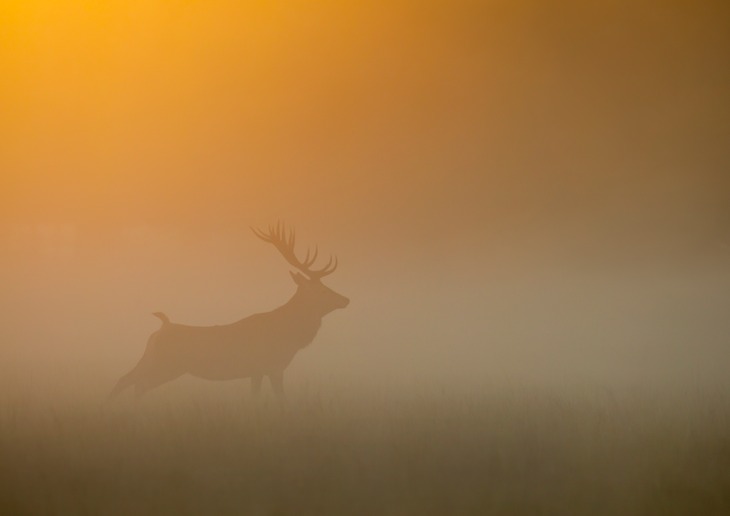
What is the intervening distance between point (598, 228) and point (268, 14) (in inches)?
56.3

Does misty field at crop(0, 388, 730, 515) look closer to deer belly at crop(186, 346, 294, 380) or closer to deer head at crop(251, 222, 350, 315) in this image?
deer belly at crop(186, 346, 294, 380)

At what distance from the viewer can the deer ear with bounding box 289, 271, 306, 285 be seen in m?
2.40

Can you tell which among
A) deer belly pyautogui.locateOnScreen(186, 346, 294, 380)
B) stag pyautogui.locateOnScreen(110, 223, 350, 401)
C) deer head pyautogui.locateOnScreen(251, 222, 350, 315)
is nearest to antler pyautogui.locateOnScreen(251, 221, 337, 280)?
deer head pyautogui.locateOnScreen(251, 222, 350, 315)

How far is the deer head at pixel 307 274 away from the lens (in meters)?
2.39

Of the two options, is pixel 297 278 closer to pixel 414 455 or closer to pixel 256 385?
pixel 256 385

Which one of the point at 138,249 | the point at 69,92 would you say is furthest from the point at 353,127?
the point at 69,92

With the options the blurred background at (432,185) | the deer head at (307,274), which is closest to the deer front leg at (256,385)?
the blurred background at (432,185)

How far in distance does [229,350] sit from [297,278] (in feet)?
1.20

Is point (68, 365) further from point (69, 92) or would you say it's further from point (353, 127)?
point (353, 127)

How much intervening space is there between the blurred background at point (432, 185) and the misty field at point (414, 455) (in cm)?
11

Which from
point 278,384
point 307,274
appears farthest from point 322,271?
point 278,384

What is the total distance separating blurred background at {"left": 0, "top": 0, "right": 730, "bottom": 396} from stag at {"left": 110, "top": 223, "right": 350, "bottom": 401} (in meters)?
0.05

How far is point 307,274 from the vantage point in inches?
94.4

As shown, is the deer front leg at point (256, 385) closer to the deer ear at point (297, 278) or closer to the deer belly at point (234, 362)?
the deer belly at point (234, 362)
